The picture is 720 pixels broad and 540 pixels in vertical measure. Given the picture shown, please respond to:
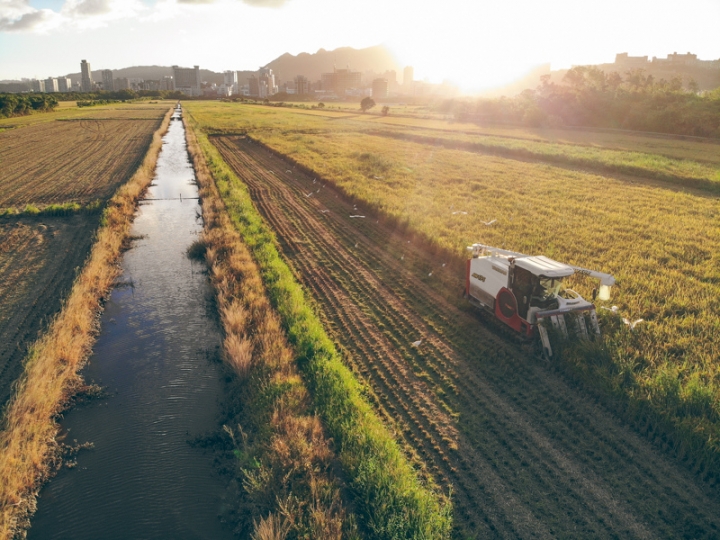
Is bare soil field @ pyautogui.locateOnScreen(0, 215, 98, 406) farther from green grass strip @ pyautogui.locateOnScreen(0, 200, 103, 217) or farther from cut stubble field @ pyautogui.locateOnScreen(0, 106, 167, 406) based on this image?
green grass strip @ pyautogui.locateOnScreen(0, 200, 103, 217)

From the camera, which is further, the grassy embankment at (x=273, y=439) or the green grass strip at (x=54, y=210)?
the green grass strip at (x=54, y=210)

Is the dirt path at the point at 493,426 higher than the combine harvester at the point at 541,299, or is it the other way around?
the combine harvester at the point at 541,299

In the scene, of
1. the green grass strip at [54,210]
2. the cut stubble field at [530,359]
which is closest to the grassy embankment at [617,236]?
the cut stubble field at [530,359]

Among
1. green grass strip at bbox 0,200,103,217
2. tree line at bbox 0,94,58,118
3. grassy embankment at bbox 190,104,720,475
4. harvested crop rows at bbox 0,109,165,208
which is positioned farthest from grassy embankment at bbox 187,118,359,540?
tree line at bbox 0,94,58,118

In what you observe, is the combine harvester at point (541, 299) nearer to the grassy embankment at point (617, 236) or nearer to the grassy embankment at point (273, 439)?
the grassy embankment at point (617, 236)

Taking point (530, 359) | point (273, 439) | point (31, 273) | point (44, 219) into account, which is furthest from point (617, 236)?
point (44, 219)

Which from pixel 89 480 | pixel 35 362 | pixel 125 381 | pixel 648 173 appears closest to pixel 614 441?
pixel 89 480

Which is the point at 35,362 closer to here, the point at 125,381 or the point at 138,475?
the point at 125,381
